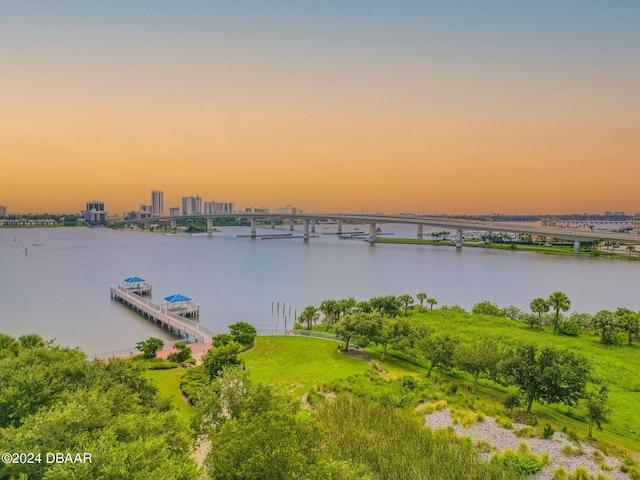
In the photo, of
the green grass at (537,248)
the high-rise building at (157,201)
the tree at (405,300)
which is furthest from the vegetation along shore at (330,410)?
the high-rise building at (157,201)

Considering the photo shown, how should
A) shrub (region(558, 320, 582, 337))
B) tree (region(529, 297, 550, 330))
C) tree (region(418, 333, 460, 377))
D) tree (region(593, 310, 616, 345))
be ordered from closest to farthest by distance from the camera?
tree (region(418, 333, 460, 377)) → tree (region(593, 310, 616, 345)) → shrub (region(558, 320, 582, 337)) → tree (region(529, 297, 550, 330))

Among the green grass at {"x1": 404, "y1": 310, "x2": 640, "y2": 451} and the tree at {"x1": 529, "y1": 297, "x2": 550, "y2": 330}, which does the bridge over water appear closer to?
the tree at {"x1": 529, "y1": 297, "x2": 550, "y2": 330}

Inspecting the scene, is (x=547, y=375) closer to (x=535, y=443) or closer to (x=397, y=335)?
(x=535, y=443)

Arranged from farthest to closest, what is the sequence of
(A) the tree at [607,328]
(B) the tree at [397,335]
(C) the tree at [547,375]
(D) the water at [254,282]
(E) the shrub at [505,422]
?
(D) the water at [254,282] < (A) the tree at [607,328] < (B) the tree at [397,335] < (C) the tree at [547,375] < (E) the shrub at [505,422]

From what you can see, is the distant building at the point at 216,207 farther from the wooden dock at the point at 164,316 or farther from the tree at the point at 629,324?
the tree at the point at 629,324

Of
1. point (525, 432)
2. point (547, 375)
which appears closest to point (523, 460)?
point (525, 432)

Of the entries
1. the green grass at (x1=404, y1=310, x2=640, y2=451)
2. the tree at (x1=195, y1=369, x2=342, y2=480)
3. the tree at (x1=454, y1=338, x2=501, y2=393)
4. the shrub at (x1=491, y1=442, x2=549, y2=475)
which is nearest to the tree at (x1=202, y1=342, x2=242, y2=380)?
the tree at (x1=195, y1=369, x2=342, y2=480)

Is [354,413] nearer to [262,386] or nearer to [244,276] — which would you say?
[262,386]
